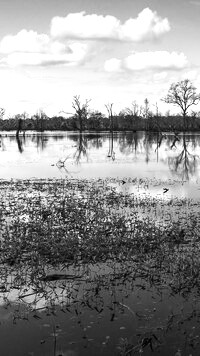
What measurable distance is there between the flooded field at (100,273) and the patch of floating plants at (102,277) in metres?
0.02

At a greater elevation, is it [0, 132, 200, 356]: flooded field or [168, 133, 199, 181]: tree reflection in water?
[168, 133, 199, 181]: tree reflection in water

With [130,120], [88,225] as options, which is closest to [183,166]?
[88,225]

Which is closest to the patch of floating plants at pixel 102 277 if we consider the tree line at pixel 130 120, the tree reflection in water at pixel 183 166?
the tree reflection in water at pixel 183 166

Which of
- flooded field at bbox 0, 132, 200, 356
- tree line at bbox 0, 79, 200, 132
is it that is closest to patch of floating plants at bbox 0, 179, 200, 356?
flooded field at bbox 0, 132, 200, 356

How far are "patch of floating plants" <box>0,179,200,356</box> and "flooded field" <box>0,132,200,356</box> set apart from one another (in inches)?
0.7

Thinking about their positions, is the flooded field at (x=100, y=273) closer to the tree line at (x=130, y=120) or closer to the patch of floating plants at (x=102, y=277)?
the patch of floating plants at (x=102, y=277)

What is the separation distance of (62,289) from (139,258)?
231cm

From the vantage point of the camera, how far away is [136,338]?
601 cm

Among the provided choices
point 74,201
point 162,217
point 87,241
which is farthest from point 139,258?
point 74,201

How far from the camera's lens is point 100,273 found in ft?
27.8

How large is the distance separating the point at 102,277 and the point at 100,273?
0.26 metres

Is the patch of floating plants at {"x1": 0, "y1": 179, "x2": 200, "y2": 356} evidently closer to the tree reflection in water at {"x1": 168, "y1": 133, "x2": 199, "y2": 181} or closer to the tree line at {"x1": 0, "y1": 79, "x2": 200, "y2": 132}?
the tree reflection in water at {"x1": 168, "y1": 133, "x2": 199, "y2": 181}

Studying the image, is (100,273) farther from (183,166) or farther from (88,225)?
(183,166)

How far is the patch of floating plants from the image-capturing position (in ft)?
19.8
